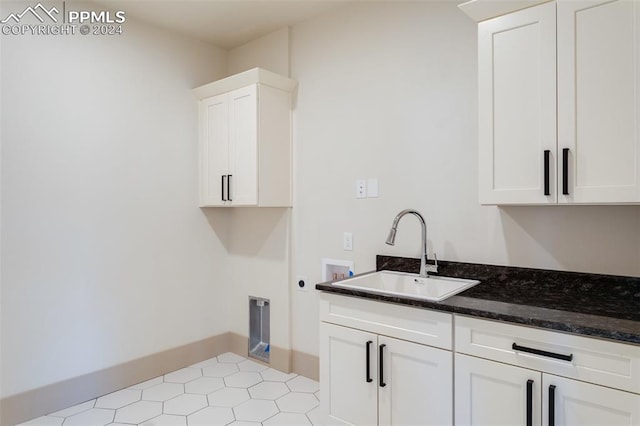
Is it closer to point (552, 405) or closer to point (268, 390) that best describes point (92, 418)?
point (268, 390)

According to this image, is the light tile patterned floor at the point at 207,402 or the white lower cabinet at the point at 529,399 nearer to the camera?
the white lower cabinet at the point at 529,399

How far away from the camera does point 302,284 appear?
2.82 metres

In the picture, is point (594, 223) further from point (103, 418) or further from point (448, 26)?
point (103, 418)

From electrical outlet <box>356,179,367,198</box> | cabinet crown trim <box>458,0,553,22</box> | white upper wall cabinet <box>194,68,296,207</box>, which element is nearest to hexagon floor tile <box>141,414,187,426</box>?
white upper wall cabinet <box>194,68,296,207</box>

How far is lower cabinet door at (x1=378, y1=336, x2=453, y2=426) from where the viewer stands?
1.57 m

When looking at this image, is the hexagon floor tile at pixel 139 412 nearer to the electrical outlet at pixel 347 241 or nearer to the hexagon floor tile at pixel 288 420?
the hexagon floor tile at pixel 288 420

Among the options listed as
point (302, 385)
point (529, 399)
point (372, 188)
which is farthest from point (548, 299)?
point (302, 385)

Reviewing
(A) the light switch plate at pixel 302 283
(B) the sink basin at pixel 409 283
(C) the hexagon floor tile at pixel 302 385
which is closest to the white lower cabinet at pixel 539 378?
(B) the sink basin at pixel 409 283

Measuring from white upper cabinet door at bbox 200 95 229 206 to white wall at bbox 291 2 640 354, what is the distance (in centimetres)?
55

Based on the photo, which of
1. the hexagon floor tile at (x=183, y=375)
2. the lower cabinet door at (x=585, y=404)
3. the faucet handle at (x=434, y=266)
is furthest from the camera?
the hexagon floor tile at (x=183, y=375)

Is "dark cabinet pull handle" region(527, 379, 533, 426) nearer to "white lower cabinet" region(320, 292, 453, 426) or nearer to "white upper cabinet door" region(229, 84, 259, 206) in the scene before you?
"white lower cabinet" region(320, 292, 453, 426)

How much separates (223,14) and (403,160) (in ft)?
5.36

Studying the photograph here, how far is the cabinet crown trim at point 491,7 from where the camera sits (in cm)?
160

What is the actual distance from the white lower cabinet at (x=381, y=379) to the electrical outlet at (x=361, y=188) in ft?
2.66
